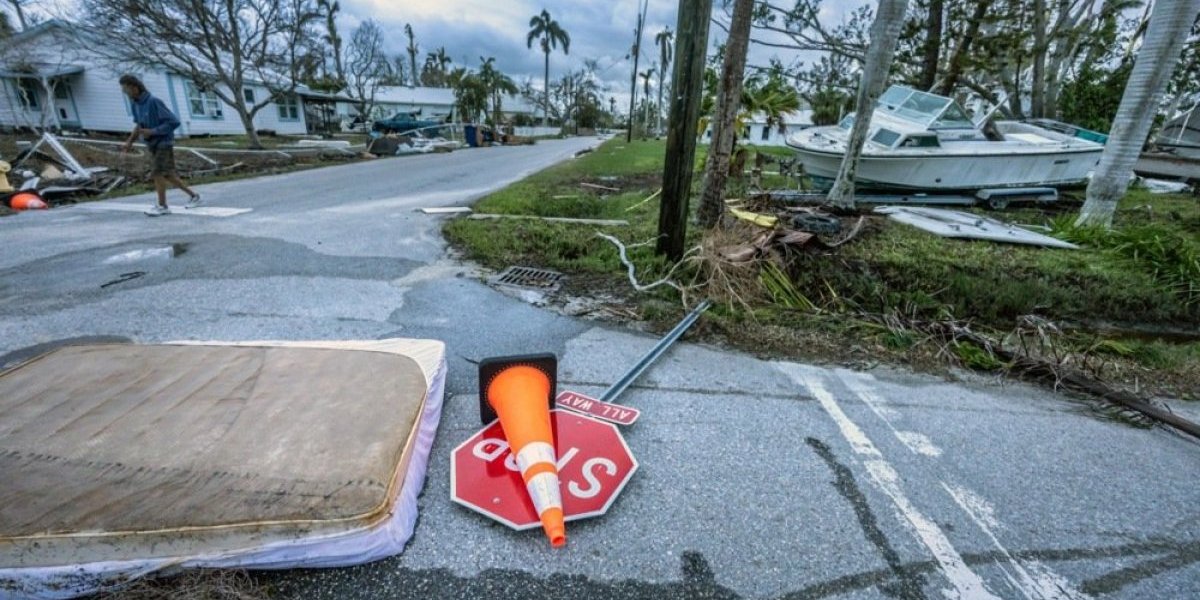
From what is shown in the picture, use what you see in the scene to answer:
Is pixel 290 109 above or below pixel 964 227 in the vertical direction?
above

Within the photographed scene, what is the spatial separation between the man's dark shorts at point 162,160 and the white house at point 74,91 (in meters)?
16.6

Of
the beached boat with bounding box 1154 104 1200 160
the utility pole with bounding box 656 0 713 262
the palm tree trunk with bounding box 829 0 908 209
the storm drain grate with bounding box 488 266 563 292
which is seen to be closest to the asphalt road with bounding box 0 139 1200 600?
the storm drain grate with bounding box 488 266 563 292

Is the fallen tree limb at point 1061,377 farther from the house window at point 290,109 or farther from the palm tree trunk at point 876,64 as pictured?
the house window at point 290,109

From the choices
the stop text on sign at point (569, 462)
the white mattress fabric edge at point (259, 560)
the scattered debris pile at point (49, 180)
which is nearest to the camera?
the white mattress fabric edge at point (259, 560)

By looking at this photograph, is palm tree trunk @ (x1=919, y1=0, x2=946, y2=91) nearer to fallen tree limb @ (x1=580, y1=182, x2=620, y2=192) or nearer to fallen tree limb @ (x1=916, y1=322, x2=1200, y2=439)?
fallen tree limb @ (x1=580, y1=182, x2=620, y2=192)

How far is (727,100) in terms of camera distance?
564 cm

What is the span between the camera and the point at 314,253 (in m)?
4.85

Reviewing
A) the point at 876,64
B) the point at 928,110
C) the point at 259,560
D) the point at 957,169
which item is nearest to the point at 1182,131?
the point at 928,110

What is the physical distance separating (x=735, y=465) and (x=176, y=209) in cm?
777

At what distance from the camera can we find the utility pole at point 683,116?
13.7 feet

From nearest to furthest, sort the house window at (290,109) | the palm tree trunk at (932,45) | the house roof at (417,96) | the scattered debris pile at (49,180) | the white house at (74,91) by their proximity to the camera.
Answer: the scattered debris pile at (49,180)
the palm tree trunk at (932,45)
the white house at (74,91)
the house window at (290,109)
the house roof at (417,96)

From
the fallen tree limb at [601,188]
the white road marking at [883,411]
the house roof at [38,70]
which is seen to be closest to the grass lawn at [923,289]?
the white road marking at [883,411]

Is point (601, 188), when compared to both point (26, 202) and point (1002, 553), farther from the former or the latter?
point (1002, 553)

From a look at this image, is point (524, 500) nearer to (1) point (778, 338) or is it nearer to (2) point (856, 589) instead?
(2) point (856, 589)
